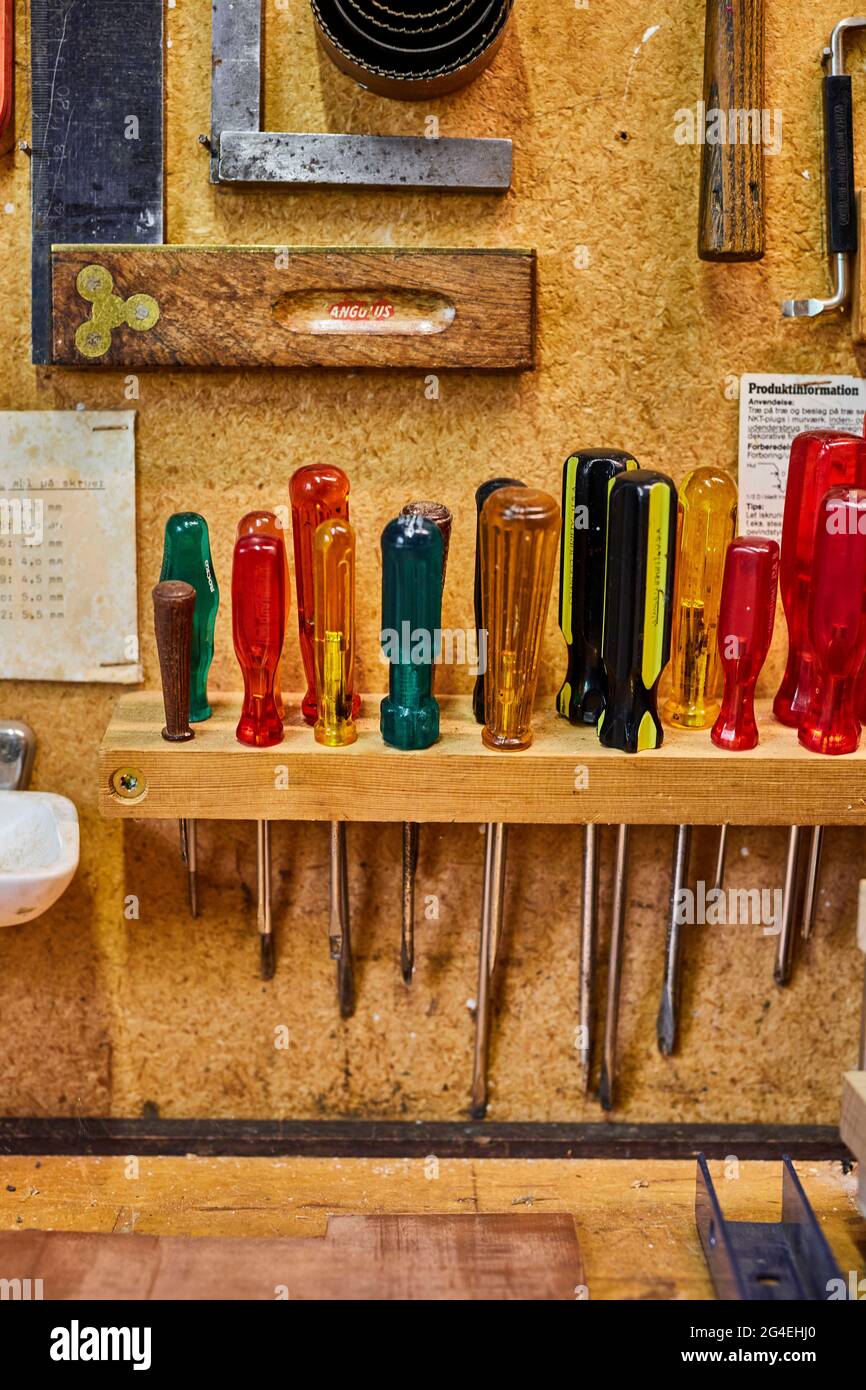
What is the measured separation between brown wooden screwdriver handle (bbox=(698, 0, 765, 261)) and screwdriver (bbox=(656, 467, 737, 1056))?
0.24 metres

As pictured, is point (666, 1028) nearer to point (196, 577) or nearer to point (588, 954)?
point (588, 954)

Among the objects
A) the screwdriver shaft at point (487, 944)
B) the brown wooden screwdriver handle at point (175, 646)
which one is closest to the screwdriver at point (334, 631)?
the brown wooden screwdriver handle at point (175, 646)

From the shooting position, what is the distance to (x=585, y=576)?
3.65ft

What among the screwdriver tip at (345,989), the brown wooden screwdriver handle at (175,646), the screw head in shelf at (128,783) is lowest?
the screwdriver tip at (345,989)

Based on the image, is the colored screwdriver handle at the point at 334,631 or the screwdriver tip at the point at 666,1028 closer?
the colored screwdriver handle at the point at 334,631

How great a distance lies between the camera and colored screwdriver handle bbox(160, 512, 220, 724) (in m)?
1.12

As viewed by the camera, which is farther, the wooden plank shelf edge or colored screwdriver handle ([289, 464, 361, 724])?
colored screwdriver handle ([289, 464, 361, 724])

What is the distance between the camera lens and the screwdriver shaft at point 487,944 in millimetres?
1239

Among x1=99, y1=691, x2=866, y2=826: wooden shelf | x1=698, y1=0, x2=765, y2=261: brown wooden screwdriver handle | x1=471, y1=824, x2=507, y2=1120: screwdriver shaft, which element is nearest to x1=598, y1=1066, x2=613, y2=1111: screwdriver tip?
x1=471, y1=824, x2=507, y2=1120: screwdriver shaft

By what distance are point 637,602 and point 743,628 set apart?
0.36 ft

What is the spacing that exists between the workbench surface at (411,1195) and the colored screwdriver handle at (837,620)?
1.49 feet

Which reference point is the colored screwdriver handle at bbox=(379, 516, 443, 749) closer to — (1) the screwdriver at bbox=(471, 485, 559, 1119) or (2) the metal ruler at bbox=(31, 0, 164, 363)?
(1) the screwdriver at bbox=(471, 485, 559, 1119)

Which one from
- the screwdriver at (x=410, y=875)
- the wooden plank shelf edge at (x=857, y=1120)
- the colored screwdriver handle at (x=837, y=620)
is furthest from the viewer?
the screwdriver at (x=410, y=875)

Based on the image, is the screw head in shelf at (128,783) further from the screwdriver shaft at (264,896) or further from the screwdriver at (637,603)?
the screwdriver at (637,603)
